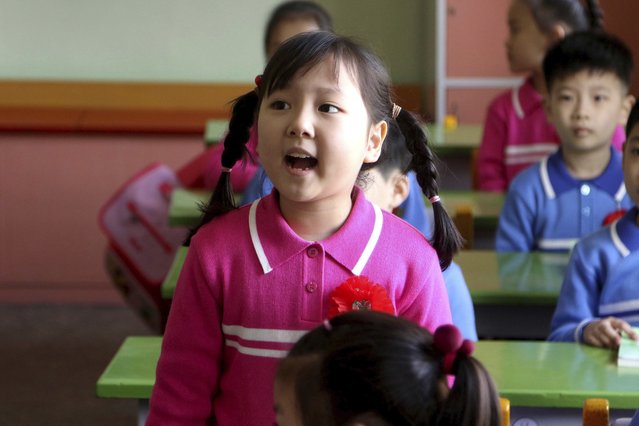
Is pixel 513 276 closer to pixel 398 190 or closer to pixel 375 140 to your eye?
pixel 398 190

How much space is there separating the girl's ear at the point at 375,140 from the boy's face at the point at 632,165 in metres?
1.04

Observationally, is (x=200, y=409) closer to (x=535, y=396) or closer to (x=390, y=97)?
(x=390, y=97)

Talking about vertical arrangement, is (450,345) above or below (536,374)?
above

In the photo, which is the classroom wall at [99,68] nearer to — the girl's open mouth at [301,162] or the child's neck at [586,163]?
the child's neck at [586,163]

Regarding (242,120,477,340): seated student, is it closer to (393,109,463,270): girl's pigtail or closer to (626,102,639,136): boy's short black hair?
(393,109,463,270): girl's pigtail

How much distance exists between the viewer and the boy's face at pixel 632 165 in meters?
2.52

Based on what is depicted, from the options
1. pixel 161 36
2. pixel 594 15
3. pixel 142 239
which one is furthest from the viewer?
pixel 161 36

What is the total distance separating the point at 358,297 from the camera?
1520mm

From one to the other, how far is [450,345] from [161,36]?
503cm

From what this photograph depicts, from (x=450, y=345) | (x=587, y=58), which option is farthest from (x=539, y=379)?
(x=587, y=58)

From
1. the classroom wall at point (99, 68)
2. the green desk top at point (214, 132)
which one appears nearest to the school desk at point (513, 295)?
the green desk top at point (214, 132)

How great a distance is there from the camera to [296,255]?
1589 mm

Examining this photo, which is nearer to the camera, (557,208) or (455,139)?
(557,208)

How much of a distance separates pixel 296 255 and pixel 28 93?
4679mm
